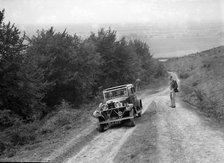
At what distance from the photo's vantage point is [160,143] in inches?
514

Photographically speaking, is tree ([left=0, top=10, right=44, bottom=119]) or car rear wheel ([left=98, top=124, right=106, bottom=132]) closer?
car rear wheel ([left=98, top=124, right=106, bottom=132])

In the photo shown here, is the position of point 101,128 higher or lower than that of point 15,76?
lower

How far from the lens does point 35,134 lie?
17.7 meters

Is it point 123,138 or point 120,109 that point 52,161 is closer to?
point 123,138

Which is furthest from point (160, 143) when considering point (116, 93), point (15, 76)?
point (15, 76)

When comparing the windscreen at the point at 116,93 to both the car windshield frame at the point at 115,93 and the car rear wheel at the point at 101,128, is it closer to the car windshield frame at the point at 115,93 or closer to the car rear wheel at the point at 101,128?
the car windshield frame at the point at 115,93

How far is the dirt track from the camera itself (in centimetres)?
1139

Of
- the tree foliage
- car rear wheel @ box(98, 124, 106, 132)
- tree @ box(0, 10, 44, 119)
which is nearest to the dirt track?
car rear wheel @ box(98, 124, 106, 132)

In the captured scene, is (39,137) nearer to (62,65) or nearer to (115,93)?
(115,93)

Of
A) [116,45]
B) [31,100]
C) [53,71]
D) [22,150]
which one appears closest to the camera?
[22,150]

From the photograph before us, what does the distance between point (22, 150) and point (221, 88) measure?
25.9 m

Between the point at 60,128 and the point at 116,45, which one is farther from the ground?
the point at 116,45

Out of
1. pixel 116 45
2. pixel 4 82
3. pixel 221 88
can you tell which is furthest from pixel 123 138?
pixel 116 45

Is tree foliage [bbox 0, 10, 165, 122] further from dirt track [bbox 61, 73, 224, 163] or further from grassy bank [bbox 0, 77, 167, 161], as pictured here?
dirt track [bbox 61, 73, 224, 163]
